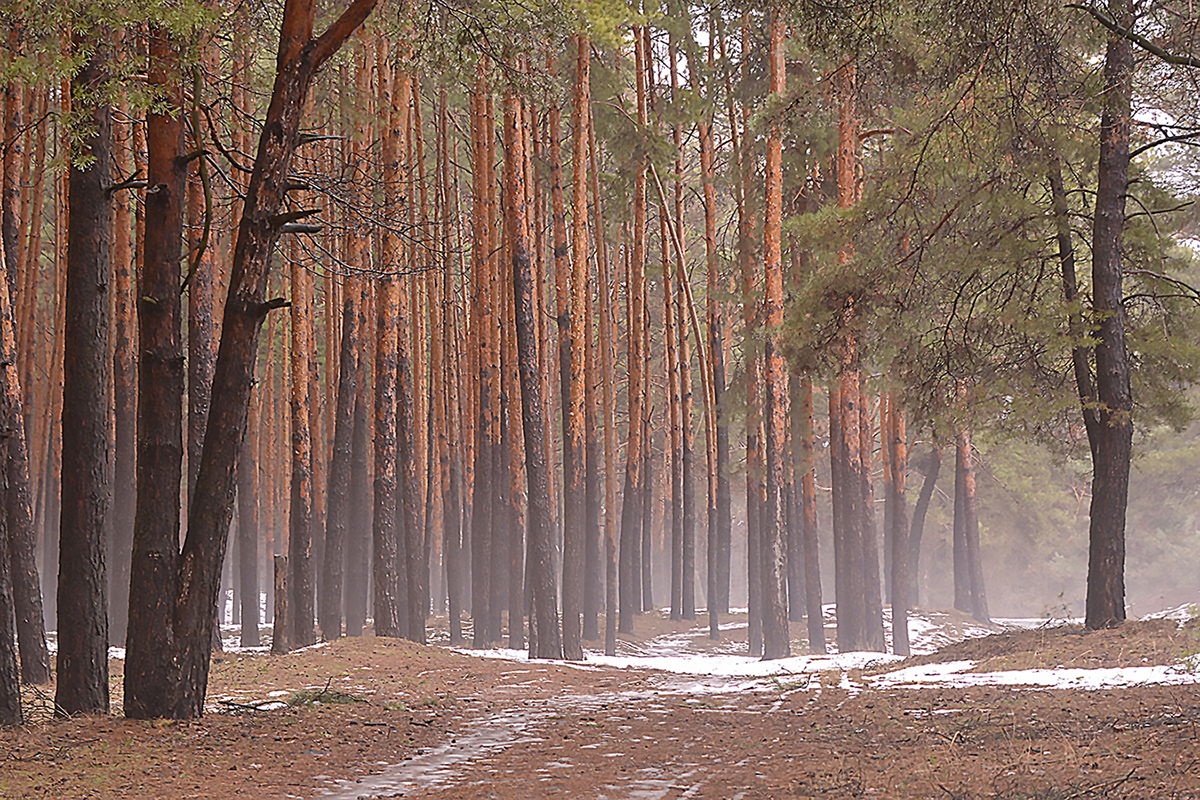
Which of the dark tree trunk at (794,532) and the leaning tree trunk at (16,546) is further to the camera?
the dark tree trunk at (794,532)

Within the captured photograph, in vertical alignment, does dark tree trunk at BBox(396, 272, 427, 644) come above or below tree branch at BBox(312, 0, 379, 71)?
below

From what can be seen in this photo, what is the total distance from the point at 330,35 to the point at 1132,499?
4096 centimetres

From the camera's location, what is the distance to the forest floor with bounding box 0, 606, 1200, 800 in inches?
222

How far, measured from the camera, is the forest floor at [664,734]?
18.5 ft

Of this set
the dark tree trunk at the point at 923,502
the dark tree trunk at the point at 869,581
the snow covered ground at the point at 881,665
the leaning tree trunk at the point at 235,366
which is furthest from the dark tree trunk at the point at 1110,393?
Answer: the dark tree trunk at the point at 923,502

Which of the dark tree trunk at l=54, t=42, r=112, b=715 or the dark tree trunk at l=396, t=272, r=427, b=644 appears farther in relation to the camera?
the dark tree trunk at l=396, t=272, r=427, b=644

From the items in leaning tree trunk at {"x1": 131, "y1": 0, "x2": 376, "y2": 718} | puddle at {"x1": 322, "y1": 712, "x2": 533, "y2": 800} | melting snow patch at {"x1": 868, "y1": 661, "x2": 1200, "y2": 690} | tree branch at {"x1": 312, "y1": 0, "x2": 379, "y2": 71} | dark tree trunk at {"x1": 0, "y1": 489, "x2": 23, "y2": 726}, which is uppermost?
tree branch at {"x1": 312, "y1": 0, "x2": 379, "y2": 71}

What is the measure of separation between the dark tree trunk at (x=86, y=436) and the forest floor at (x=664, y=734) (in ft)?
1.61

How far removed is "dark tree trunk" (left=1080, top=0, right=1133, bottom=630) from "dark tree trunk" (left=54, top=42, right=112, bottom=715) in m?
10.6

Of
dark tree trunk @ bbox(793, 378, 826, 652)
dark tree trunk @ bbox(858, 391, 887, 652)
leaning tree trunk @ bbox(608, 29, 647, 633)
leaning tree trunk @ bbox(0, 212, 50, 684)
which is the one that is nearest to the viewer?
leaning tree trunk @ bbox(0, 212, 50, 684)

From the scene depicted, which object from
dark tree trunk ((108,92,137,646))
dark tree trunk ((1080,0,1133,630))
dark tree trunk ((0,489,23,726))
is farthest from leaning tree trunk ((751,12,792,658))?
dark tree trunk ((0,489,23,726))

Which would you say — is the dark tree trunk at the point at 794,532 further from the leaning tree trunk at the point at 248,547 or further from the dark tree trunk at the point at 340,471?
the leaning tree trunk at the point at 248,547

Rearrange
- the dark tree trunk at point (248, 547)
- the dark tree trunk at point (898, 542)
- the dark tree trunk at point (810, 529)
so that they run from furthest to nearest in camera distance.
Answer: the dark tree trunk at point (898, 542)
the dark tree trunk at point (810, 529)
the dark tree trunk at point (248, 547)

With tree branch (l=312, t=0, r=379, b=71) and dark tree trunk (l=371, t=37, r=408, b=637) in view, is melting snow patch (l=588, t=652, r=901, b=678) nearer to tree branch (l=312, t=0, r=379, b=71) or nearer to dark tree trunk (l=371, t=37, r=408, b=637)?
dark tree trunk (l=371, t=37, r=408, b=637)
